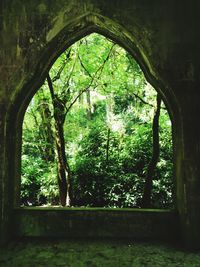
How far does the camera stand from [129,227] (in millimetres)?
3777

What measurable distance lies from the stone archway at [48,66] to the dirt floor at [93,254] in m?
0.49

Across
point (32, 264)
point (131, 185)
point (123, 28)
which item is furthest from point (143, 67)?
point (131, 185)

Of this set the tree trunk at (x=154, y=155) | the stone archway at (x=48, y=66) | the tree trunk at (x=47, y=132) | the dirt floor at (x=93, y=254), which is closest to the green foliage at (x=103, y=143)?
the tree trunk at (x=47, y=132)

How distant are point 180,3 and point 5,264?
4213 mm

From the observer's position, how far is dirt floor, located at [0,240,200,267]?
3.05 metres

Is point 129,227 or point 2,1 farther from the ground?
point 2,1

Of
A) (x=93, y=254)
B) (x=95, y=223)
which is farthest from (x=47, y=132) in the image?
(x=93, y=254)

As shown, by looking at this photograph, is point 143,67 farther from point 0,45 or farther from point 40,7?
point 0,45

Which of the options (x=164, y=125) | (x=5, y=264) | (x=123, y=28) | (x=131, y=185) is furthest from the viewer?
(x=164, y=125)

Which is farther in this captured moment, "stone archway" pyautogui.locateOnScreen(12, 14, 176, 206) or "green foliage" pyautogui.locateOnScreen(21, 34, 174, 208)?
"green foliage" pyautogui.locateOnScreen(21, 34, 174, 208)

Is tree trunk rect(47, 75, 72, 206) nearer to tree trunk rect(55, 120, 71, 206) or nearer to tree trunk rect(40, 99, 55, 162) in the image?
tree trunk rect(55, 120, 71, 206)

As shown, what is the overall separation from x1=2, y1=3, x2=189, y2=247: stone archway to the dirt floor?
49cm

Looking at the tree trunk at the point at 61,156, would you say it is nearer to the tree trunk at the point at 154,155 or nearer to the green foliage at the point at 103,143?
the green foliage at the point at 103,143

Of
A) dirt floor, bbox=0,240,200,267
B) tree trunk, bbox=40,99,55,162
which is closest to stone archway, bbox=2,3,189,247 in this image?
dirt floor, bbox=0,240,200,267
